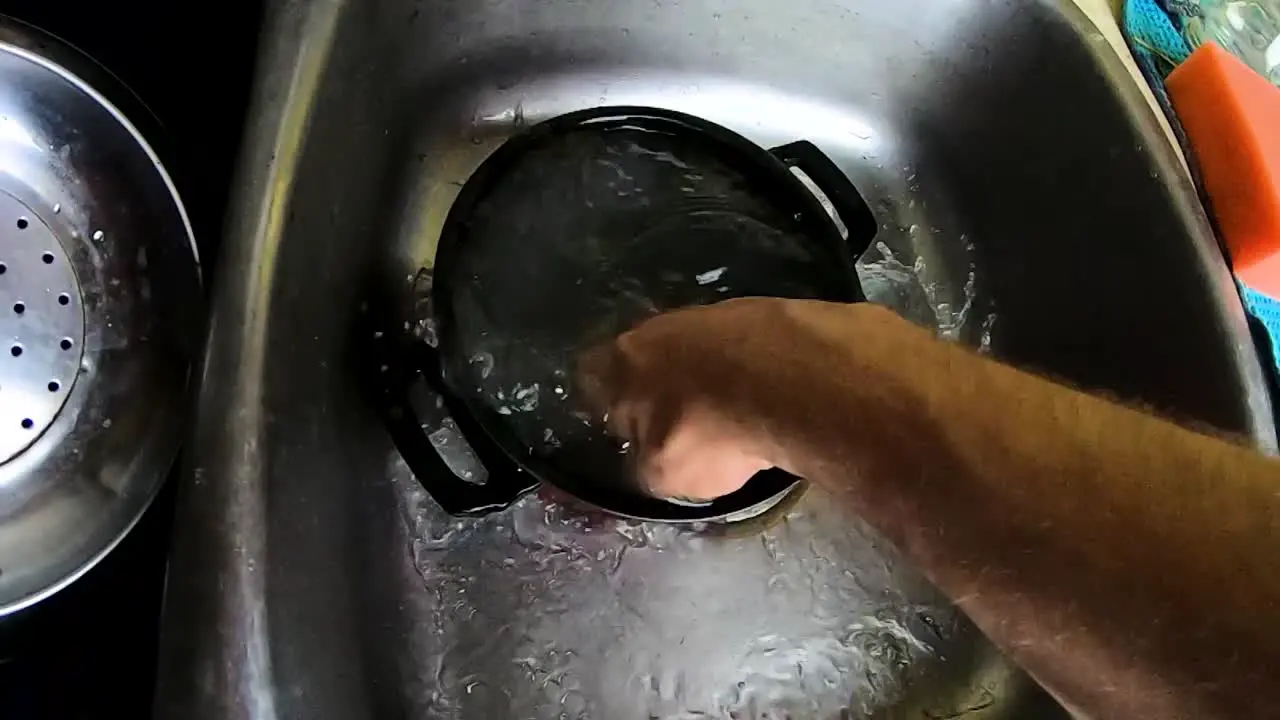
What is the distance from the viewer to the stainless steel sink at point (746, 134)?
1.81ft

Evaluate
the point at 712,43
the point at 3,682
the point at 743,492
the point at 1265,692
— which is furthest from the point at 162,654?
the point at 712,43

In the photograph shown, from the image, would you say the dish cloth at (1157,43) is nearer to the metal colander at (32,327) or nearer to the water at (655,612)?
the water at (655,612)

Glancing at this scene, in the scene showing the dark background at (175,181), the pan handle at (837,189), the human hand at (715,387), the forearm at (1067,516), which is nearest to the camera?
the forearm at (1067,516)

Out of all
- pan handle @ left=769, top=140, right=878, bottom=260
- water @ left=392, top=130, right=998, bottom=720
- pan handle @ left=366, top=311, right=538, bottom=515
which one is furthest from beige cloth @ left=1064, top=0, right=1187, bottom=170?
pan handle @ left=366, top=311, right=538, bottom=515

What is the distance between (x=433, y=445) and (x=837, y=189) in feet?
1.05

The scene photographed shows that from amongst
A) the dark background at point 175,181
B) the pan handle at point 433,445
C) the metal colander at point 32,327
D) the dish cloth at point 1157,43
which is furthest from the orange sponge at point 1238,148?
the metal colander at point 32,327

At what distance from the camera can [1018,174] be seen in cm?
79

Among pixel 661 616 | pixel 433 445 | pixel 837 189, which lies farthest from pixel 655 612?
pixel 837 189

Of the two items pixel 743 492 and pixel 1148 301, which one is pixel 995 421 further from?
pixel 1148 301

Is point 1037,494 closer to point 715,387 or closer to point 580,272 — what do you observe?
point 715,387

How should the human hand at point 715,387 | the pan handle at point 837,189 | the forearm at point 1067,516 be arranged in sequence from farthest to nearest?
the pan handle at point 837,189, the human hand at point 715,387, the forearm at point 1067,516

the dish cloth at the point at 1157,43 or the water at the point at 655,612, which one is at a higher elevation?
the dish cloth at the point at 1157,43

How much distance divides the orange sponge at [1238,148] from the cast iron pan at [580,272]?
0.72 feet

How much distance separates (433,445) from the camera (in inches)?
26.8
